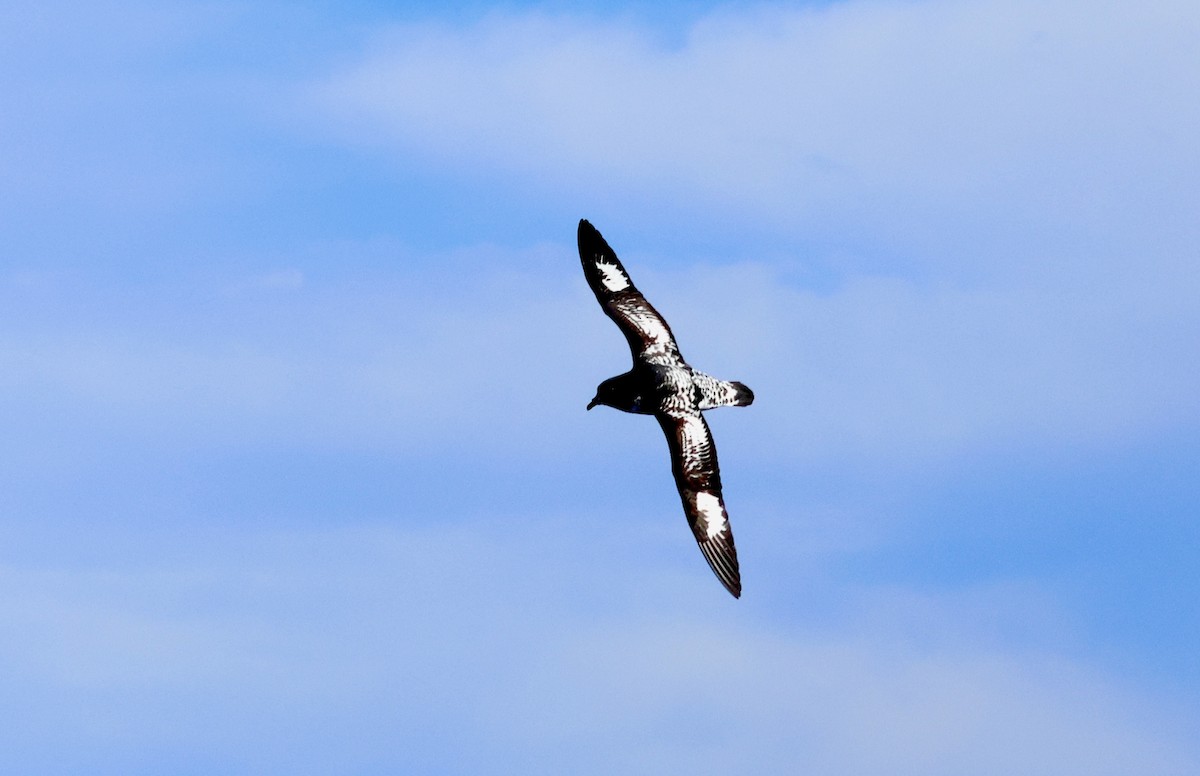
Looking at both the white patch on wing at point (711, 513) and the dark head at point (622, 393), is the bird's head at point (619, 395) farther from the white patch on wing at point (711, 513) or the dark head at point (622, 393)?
the white patch on wing at point (711, 513)

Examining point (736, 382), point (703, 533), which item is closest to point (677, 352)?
point (736, 382)

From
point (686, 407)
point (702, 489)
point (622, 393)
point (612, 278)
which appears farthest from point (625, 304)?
point (702, 489)

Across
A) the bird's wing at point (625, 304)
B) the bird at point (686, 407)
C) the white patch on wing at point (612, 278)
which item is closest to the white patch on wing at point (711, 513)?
the bird at point (686, 407)

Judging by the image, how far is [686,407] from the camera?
37250 mm

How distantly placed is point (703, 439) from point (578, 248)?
644 cm

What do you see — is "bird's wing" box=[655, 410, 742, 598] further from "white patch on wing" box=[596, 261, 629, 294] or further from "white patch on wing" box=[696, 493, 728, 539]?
"white patch on wing" box=[596, 261, 629, 294]

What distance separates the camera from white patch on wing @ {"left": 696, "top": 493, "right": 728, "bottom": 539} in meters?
36.6

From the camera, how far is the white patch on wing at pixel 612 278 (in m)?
40.4

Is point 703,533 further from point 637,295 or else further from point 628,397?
point 637,295

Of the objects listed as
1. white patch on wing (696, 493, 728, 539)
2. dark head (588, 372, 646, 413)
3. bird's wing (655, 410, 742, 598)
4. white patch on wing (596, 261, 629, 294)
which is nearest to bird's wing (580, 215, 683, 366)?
white patch on wing (596, 261, 629, 294)

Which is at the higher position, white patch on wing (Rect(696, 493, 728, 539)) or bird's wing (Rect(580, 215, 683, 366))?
bird's wing (Rect(580, 215, 683, 366))

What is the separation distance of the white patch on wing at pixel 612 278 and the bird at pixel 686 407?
123 cm

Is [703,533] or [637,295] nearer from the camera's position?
[703,533]

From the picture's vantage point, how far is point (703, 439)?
3703 cm
